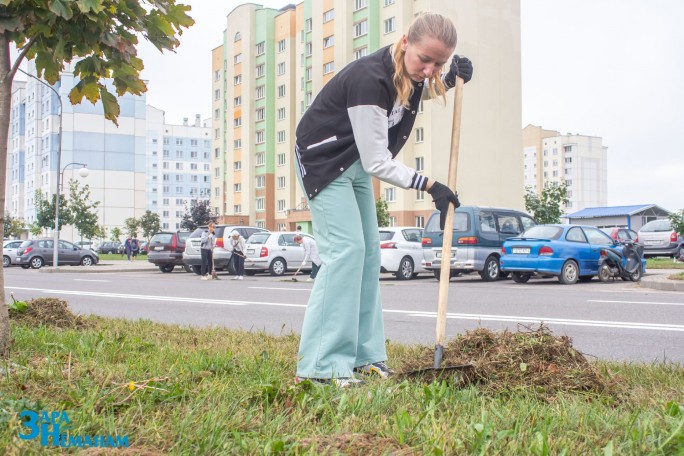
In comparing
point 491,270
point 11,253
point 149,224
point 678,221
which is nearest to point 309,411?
point 491,270

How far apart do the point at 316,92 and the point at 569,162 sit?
8328 centimetres

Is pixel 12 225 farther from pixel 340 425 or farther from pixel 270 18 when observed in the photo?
pixel 340 425

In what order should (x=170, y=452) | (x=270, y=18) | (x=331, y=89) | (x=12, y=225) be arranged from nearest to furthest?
(x=170, y=452) → (x=331, y=89) → (x=12, y=225) → (x=270, y=18)

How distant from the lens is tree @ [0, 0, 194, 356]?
430 cm

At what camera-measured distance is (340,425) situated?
2598 millimetres

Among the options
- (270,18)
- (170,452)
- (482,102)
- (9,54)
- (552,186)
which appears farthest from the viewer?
(270,18)

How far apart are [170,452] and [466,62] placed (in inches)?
106

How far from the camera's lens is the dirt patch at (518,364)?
325 centimetres

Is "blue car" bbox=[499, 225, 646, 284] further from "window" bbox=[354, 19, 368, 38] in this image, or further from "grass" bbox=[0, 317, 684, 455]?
"window" bbox=[354, 19, 368, 38]

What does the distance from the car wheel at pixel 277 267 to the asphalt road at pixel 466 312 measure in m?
8.84

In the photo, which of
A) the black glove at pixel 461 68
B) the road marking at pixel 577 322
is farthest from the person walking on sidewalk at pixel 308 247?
the black glove at pixel 461 68

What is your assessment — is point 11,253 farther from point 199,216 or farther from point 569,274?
point 199,216

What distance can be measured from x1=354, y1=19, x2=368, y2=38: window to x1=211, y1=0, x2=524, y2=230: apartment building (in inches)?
3.2

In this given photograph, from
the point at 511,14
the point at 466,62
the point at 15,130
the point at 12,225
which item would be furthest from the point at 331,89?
the point at 15,130
